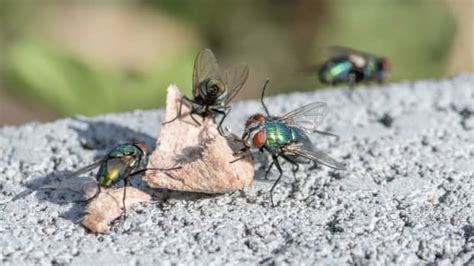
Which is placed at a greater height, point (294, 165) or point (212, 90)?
point (212, 90)

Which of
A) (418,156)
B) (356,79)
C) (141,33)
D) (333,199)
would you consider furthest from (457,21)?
(333,199)

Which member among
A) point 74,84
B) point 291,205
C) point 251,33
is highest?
point 251,33

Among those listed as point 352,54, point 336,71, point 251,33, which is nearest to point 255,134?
point 336,71

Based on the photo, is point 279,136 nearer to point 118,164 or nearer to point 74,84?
point 118,164

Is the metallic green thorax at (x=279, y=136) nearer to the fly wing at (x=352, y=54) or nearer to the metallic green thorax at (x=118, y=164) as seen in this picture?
the metallic green thorax at (x=118, y=164)

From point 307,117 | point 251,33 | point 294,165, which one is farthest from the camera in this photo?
point 251,33

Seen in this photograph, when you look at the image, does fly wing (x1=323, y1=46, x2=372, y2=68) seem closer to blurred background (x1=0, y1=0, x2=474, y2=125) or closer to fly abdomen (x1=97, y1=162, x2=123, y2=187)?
blurred background (x1=0, y1=0, x2=474, y2=125)

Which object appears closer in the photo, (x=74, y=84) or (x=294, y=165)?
(x=294, y=165)
